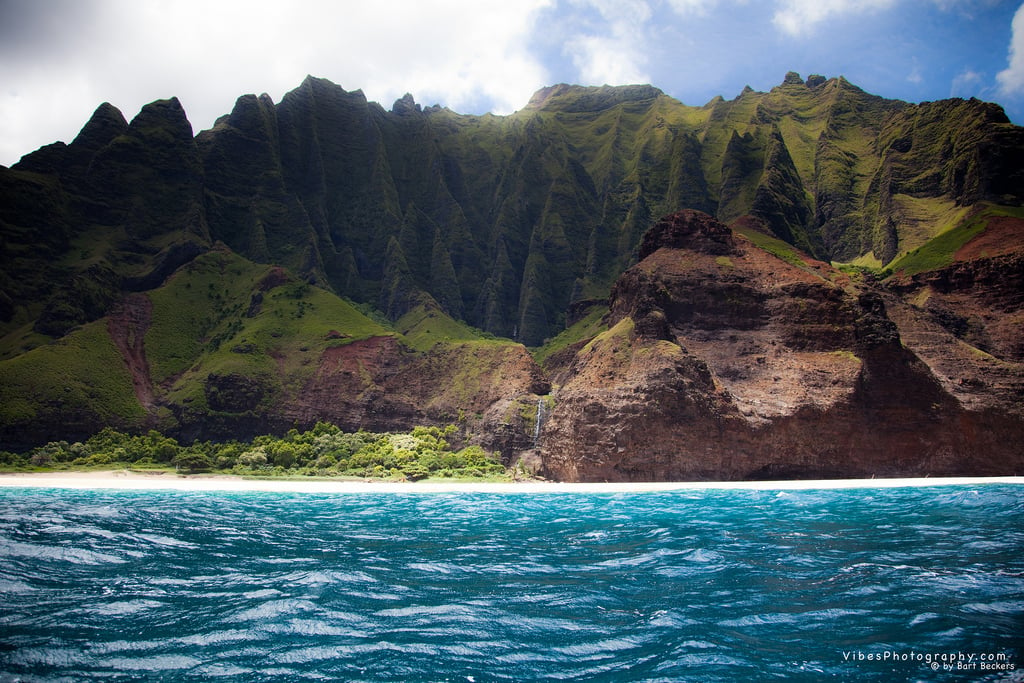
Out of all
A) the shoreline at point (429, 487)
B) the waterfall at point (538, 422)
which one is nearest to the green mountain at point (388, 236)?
the waterfall at point (538, 422)

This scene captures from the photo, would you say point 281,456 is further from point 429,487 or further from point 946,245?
point 946,245

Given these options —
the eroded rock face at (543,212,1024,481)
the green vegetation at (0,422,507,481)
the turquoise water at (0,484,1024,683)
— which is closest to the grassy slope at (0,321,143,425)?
the green vegetation at (0,422,507,481)

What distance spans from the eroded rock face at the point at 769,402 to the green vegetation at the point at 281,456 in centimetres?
1407

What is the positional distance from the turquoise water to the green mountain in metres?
51.6

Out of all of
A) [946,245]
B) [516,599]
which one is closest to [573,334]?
[946,245]

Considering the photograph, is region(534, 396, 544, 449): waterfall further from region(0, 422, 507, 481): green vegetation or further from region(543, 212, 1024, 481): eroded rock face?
region(543, 212, 1024, 481): eroded rock face

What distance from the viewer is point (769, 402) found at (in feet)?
192

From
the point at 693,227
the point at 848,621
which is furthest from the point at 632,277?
the point at 848,621

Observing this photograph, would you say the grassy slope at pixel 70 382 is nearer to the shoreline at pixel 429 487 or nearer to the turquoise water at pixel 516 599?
the shoreline at pixel 429 487

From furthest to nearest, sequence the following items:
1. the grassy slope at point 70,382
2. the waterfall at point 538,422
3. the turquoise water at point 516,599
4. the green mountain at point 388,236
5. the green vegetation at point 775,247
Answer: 1. the green vegetation at point 775,247
2. the green mountain at point 388,236
3. the grassy slope at point 70,382
4. the waterfall at point 538,422
5. the turquoise water at point 516,599

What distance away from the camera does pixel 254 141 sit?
5281 inches

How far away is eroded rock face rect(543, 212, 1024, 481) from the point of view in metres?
55.4

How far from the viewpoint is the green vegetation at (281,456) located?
2549 inches

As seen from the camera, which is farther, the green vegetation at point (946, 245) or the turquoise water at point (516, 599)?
the green vegetation at point (946, 245)
